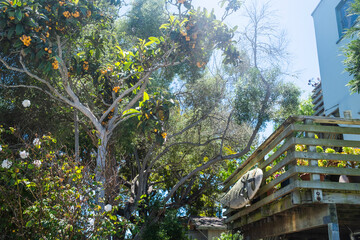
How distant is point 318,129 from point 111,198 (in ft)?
13.2

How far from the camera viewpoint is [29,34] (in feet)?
27.6

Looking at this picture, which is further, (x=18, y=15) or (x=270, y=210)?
(x=18, y=15)

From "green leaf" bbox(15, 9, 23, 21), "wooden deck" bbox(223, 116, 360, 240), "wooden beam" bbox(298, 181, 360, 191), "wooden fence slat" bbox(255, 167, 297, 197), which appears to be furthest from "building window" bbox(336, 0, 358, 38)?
"green leaf" bbox(15, 9, 23, 21)

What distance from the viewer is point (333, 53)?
10188 mm

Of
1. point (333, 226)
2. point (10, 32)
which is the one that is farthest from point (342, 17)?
point (10, 32)

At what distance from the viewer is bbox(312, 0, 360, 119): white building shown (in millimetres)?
9602

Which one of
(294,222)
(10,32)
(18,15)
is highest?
(18,15)

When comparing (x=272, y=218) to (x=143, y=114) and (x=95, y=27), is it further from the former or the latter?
(x=95, y=27)

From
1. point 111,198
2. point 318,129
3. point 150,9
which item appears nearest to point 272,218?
point 318,129

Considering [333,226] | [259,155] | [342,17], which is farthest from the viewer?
[342,17]

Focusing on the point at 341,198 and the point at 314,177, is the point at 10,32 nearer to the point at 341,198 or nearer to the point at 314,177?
the point at 314,177

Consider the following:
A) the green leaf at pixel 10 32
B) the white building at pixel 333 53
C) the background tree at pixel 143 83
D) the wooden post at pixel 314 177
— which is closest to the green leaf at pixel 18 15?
the background tree at pixel 143 83

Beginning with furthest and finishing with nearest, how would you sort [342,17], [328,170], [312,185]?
1. [342,17]
2. [328,170]
3. [312,185]

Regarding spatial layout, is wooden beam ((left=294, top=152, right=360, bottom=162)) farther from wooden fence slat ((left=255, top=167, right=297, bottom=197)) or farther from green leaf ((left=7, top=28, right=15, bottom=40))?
green leaf ((left=7, top=28, right=15, bottom=40))
